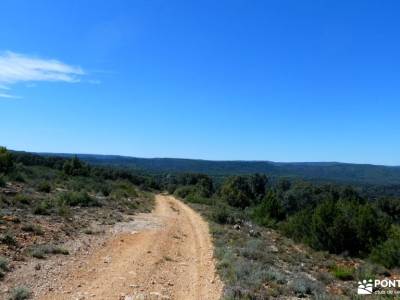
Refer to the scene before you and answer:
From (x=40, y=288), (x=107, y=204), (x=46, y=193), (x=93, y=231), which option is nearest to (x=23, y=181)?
(x=46, y=193)

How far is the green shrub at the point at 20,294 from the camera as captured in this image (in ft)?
28.1

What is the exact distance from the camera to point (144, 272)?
11.4 m

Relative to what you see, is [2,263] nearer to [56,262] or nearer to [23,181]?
[56,262]

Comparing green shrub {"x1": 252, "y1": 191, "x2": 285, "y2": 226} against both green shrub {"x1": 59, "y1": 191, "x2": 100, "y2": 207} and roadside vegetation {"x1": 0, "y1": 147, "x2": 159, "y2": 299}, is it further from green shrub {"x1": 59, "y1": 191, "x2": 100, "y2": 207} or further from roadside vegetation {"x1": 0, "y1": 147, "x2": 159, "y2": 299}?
green shrub {"x1": 59, "y1": 191, "x2": 100, "y2": 207}

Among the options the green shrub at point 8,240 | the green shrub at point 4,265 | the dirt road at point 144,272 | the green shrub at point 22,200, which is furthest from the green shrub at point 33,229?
the green shrub at point 22,200

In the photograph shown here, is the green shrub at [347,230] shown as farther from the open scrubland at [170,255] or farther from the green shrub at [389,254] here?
the green shrub at [389,254]

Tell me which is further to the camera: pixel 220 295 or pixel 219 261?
A: pixel 219 261

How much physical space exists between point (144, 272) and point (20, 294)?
3.48 m

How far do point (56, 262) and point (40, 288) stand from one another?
8.28ft

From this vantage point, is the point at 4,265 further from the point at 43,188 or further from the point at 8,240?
the point at 43,188

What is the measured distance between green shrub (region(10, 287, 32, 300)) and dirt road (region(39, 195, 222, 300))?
0.31 meters

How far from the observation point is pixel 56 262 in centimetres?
1184

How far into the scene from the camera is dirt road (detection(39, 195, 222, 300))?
9.44m

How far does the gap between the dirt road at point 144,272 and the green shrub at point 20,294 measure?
310mm
